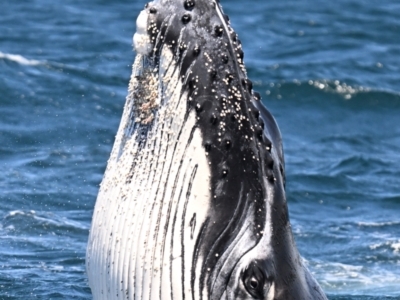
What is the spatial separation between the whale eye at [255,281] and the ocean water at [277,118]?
5.07m

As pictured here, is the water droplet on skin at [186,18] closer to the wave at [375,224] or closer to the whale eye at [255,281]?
the whale eye at [255,281]

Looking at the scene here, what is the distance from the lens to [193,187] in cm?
577

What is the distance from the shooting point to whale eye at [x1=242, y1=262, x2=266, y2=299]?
5625 millimetres

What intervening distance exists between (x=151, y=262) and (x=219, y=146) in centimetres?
82

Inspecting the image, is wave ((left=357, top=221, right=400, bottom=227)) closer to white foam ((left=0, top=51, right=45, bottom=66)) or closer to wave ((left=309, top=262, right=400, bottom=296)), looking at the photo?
wave ((left=309, top=262, right=400, bottom=296))

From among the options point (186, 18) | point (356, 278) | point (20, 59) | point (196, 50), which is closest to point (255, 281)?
point (196, 50)

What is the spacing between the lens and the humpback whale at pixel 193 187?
18.7 ft

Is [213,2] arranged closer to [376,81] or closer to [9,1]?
[376,81]

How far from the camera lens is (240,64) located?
237 inches

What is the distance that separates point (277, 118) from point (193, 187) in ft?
56.0

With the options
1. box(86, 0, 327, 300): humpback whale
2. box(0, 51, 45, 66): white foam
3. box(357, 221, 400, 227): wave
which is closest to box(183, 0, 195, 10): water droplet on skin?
box(86, 0, 327, 300): humpback whale

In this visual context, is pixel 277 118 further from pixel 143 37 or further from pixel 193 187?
pixel 193 187

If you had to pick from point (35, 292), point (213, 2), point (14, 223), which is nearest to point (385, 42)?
point (14, 223)

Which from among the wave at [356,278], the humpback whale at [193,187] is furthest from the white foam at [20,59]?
the humpback whale at [193,187]
